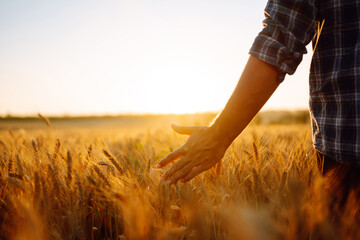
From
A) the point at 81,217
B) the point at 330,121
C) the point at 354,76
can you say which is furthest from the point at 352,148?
the point at 81,217

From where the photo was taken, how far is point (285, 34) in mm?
1062

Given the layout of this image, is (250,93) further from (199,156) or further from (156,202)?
(156,202)

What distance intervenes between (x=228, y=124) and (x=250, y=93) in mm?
164

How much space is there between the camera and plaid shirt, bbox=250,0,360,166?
1.03m

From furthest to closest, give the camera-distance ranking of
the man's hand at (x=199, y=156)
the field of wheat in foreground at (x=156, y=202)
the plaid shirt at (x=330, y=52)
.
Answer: the man's hand at (x=199, y=156)
the plaid shirt at (x=330, y=52)
the field of wheat in foreground at (x=156, y=202)

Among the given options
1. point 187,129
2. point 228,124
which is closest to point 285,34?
point 228,124

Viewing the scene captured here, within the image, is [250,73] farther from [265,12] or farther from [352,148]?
[352,148]

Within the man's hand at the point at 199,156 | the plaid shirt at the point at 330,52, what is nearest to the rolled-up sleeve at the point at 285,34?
the plaid shirt at the point at 330,52

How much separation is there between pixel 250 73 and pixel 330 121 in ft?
1.30

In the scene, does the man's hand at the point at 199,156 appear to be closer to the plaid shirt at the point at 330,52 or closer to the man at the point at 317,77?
the man at the point at 317,77

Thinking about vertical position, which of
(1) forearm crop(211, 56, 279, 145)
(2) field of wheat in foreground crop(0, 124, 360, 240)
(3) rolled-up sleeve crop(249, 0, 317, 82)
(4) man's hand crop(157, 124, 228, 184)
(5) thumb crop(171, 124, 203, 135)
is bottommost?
(2) field of wheat in foreground crop(0, 124, 360, 240)

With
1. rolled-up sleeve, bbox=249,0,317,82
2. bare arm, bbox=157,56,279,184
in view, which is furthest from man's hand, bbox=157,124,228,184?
rolled-up sleeve, bbox=249,0,317,82

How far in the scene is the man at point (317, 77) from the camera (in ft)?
3.41

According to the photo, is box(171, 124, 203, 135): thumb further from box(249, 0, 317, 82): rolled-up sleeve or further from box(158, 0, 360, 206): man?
box(249, 0, 317, 82): rolled-up sleeve
